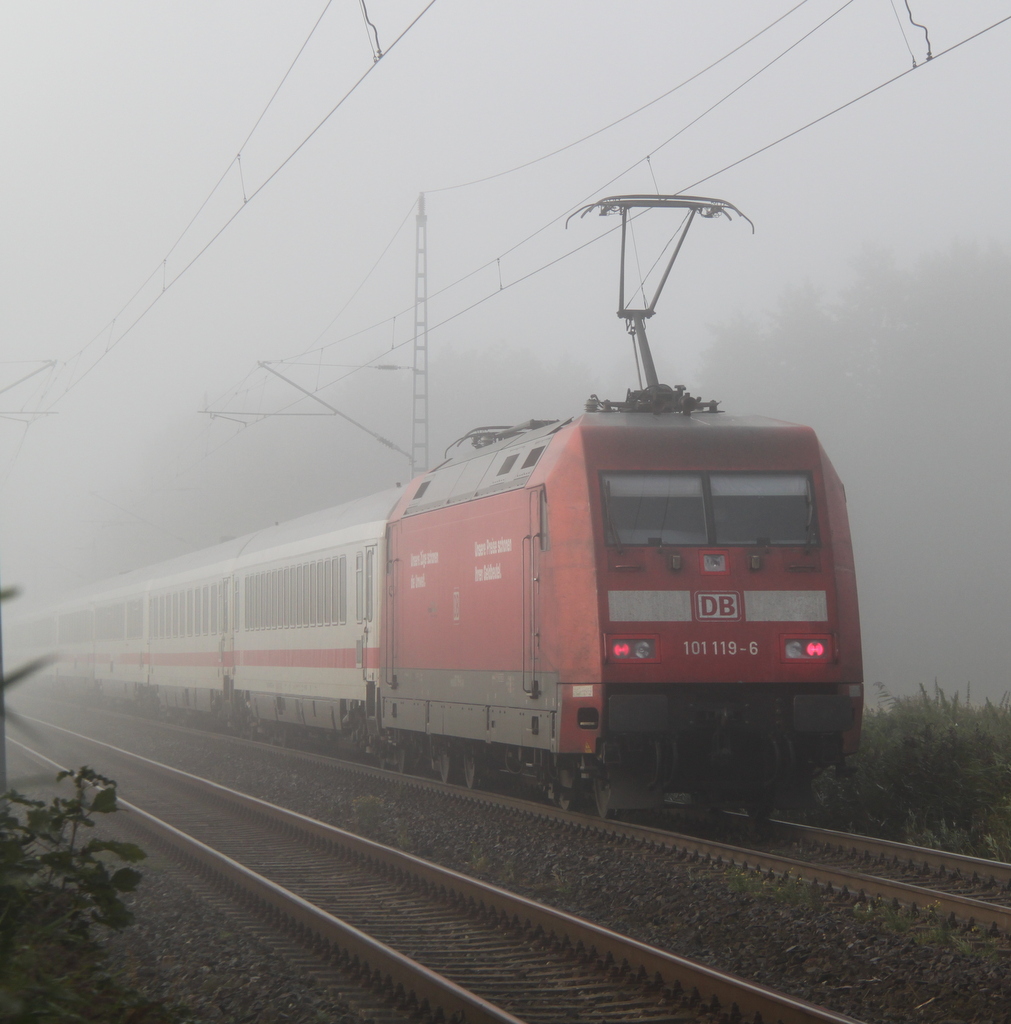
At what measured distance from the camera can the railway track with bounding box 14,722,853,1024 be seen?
5.75 m

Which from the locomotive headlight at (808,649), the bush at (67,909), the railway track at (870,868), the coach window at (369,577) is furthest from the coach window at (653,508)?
the coach window at (369,577)

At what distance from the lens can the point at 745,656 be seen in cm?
1001

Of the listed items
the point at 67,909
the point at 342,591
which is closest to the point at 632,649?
the point at 67,909

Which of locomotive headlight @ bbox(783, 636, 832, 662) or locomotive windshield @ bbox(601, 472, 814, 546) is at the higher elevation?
locomotive windshield @ bbox(601, 472, 814, 546)

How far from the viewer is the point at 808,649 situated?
1011 centimetres

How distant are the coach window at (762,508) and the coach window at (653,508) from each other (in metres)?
0.17

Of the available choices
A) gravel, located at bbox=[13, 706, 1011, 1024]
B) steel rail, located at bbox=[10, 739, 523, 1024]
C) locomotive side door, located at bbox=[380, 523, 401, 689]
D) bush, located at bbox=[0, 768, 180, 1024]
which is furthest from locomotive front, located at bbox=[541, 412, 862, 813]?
locomotive side door, located at bbox=[380, 523, 401, 689]

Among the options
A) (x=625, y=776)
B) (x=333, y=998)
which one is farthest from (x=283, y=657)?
(x=333, y=998)

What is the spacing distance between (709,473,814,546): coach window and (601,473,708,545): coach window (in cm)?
17

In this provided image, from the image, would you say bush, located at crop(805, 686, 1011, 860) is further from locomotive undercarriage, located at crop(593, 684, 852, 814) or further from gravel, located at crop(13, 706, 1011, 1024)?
gravel, located at crop(13, 706, 1011, 1024)

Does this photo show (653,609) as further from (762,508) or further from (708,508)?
(762,508)

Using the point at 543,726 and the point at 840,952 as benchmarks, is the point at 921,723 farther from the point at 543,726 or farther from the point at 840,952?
the point at 840,952

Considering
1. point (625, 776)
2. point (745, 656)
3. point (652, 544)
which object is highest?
point (652, 544)

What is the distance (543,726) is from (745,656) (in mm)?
1797
